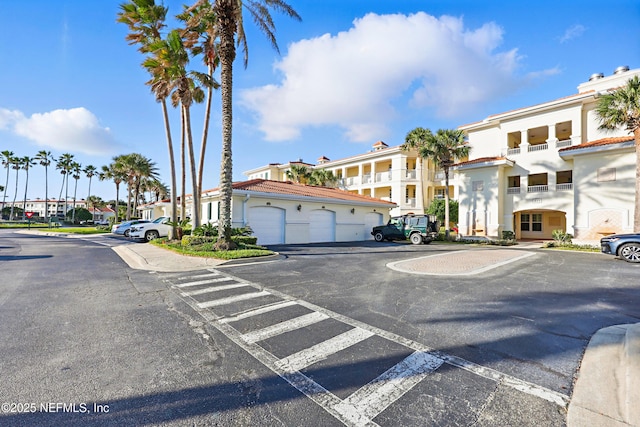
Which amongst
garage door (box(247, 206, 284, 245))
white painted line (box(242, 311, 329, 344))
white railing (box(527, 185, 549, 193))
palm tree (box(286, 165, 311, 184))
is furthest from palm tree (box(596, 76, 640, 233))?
palm tree (box(286, 165, 311, 184))

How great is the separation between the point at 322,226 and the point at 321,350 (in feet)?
54.8

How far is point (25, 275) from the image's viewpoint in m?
8.01

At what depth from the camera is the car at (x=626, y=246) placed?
10414 millimetres

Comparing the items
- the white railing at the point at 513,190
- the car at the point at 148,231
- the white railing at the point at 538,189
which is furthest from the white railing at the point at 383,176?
the car at the point at 148,231

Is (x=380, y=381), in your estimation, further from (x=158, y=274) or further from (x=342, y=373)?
(x=158, y=274)

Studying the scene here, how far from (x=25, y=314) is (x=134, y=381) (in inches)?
147

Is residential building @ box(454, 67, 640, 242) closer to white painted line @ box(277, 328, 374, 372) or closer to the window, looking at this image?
the window

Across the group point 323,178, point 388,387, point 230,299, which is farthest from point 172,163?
point 323,178

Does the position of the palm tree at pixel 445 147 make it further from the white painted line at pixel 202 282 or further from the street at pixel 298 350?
the white painted line at pixel 202 282

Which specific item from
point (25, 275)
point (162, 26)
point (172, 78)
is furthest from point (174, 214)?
point (162, 26)

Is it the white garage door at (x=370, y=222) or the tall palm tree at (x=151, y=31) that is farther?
the white garage door at (x=370, y=222)

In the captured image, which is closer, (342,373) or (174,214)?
(342,373)

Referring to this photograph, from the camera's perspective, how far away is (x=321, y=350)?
3621mm

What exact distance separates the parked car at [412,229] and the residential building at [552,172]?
5770 mm
